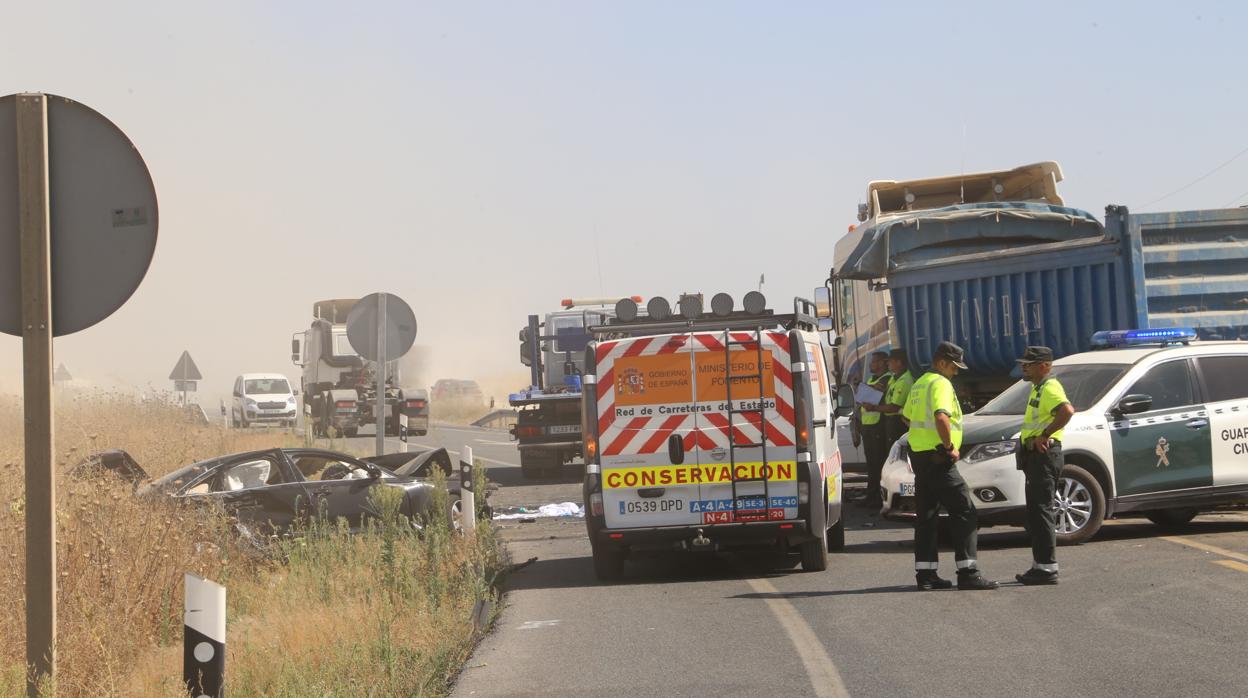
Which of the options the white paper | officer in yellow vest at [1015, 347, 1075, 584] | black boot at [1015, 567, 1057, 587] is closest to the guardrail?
the white paper

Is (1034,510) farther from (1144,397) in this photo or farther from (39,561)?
(39,561)

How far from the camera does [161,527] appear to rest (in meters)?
9.61

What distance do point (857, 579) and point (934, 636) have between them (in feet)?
8.98

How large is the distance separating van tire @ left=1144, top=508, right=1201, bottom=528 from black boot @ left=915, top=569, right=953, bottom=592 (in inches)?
168

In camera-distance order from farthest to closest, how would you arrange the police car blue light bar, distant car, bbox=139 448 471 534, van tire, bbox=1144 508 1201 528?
van tire, bbox=1144 508 1201 528 < the police car blue light bar < distant car, bbox=139 448 471 534

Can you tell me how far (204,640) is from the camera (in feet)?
17.4

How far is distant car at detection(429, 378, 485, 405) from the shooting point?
77125 mm

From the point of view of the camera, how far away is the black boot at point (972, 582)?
10211mm

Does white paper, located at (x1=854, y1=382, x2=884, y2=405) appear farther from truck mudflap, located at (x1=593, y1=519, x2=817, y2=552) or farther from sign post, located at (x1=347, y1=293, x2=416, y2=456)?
truck mudflap, located at (x1=593, y1=519, x2=817, y2=552)

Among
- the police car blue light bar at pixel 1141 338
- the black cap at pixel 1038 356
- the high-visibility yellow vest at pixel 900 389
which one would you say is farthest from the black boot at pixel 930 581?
the high-visibility yellow vest at pixel 900 389

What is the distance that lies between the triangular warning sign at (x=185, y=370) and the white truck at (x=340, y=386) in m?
7.15

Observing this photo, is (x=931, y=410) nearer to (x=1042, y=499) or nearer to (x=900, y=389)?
(x=1042, y=499)

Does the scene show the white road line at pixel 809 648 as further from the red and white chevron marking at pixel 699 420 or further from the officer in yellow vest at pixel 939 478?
the red and white chevron marking at pixel 699 420

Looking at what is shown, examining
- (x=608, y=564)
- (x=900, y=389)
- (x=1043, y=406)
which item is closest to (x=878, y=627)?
(x=1043, y=406)
